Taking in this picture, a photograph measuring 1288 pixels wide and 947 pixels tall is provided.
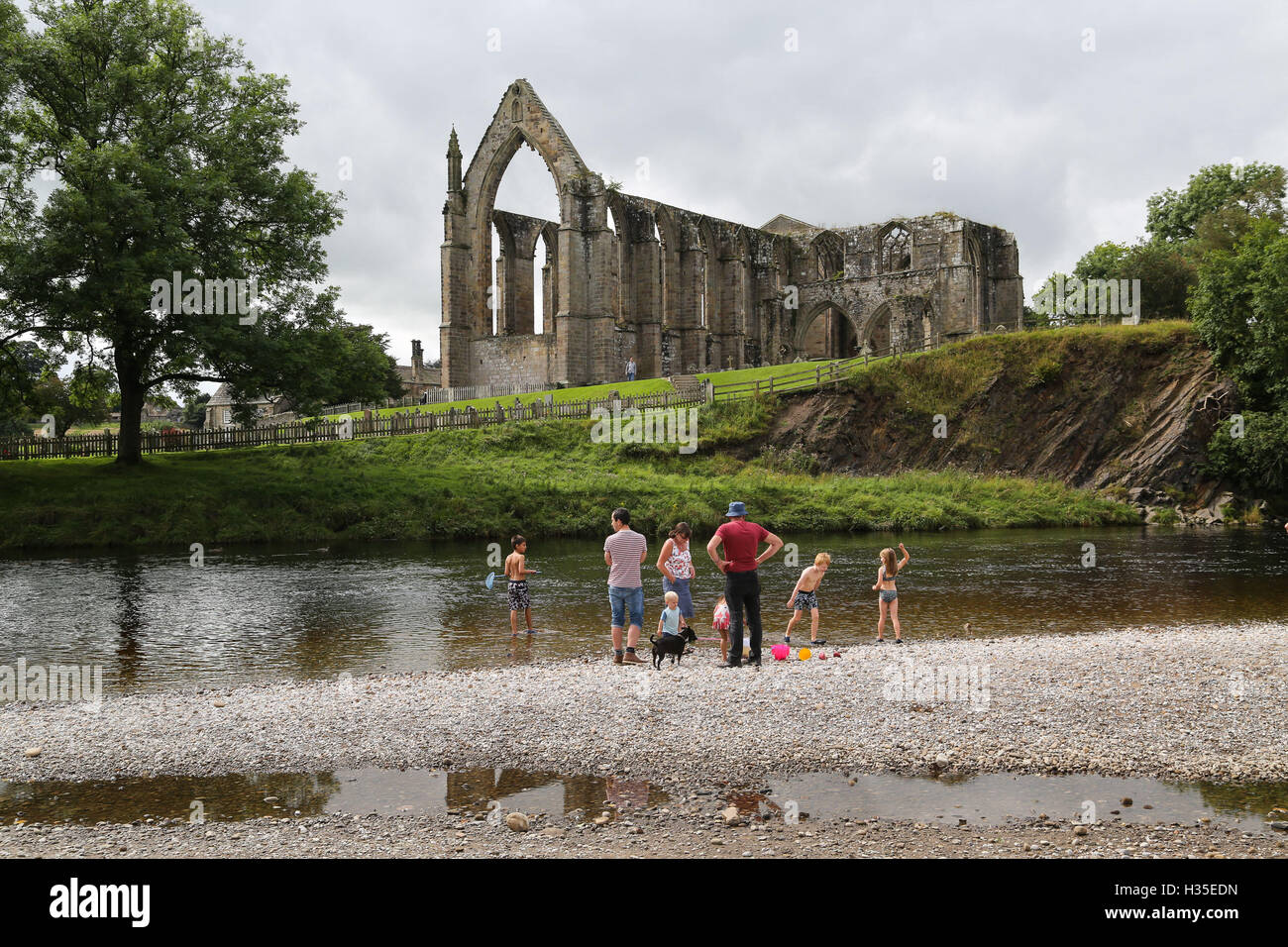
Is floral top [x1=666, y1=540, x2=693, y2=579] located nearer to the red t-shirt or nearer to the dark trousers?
the dark trousers

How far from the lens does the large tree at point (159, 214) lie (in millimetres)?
30594

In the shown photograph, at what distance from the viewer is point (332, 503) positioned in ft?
115

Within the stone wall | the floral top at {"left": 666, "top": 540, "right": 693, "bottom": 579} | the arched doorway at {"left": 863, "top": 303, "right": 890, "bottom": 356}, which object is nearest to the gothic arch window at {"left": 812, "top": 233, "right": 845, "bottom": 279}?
the arched doorway at {"left": 863, "top": 303, "right": 890, "bottom": 356}

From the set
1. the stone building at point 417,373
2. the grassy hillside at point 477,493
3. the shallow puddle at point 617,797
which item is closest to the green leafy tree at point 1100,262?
the grassy hillside at point 477,493

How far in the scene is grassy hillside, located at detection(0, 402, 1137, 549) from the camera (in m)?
32.6

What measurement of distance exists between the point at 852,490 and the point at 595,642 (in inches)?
1100

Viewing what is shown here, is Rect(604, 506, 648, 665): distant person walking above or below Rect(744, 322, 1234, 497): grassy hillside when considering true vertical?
below

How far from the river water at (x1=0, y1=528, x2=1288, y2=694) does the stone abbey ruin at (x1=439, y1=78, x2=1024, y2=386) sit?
3013 cm

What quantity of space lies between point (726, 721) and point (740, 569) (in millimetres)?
2407

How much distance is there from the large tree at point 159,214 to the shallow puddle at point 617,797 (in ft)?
82.8

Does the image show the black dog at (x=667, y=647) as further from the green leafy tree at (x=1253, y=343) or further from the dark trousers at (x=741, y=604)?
the green leafy tree at (x=1253, y=343)

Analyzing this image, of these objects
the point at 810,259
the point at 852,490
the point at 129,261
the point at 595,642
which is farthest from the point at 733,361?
the point at 595,642

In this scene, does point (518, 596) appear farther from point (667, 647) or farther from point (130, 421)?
point (130, 421)
